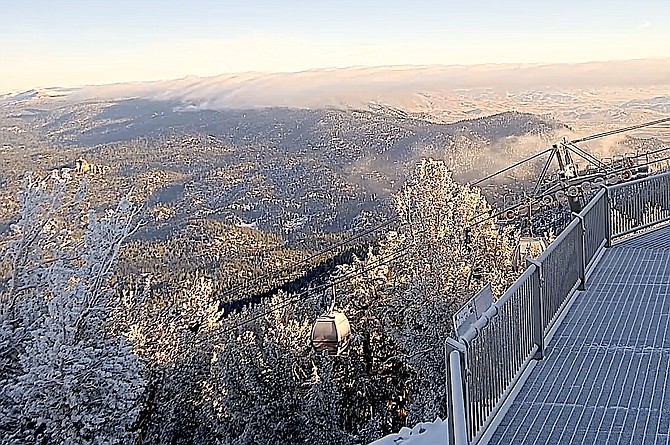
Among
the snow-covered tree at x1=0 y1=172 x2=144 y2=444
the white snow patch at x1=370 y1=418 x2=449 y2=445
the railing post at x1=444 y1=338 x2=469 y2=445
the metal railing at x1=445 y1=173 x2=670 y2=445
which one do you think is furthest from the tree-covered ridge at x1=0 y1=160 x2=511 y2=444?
the railing post at x1=444 y1=338 x2=469 y2=445

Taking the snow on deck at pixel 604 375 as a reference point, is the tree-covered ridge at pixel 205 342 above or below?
below

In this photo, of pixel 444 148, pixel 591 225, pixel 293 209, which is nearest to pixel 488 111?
pixel 444 148

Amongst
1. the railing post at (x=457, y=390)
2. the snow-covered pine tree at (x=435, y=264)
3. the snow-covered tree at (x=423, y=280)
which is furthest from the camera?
the snow-covered tree at (x=423, y=280)

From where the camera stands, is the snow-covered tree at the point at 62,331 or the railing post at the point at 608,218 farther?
the snow-covered tree at the point at 62,331

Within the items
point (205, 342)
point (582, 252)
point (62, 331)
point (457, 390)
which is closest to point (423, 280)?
point (205, 342)

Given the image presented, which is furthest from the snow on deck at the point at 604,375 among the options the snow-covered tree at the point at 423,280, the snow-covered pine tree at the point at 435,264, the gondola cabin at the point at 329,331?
the gondola cabin at the point at 329,331

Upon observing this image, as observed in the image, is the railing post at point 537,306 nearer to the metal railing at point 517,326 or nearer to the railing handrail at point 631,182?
the metal railing at point 517,326
